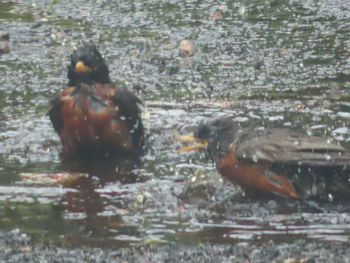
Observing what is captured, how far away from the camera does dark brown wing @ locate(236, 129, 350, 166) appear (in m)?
6.14

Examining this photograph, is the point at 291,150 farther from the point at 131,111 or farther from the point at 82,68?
the point at 82,68

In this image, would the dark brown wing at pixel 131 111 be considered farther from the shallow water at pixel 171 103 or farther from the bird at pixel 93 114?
the shallow water at pixel 171 103

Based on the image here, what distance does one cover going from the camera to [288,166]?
626 cm

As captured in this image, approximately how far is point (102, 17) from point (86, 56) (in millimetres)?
5224

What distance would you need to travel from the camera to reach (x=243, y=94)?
9094 mm

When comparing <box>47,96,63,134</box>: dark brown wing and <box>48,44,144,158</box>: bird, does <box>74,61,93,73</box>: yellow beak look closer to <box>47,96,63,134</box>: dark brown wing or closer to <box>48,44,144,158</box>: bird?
<box>48,44,144,158</box>: bird

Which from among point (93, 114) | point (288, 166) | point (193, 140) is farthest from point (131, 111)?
point (288, 166)

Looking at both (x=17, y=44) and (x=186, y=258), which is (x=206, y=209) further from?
(x=17, y=44)

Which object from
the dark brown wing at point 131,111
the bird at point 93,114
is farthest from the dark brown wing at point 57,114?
the dark brown wing at point 131,111

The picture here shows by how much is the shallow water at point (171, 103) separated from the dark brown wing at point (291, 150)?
0.24 m

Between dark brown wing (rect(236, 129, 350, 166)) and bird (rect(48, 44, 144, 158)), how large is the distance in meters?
1.28

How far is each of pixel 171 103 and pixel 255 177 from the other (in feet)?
8.87

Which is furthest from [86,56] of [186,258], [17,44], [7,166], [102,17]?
[102,17]

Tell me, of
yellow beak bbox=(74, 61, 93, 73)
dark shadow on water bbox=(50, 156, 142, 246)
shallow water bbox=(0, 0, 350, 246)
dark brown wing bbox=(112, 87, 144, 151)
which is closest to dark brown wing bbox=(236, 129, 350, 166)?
shallow water bbox=(0, 0, 350, 246)
